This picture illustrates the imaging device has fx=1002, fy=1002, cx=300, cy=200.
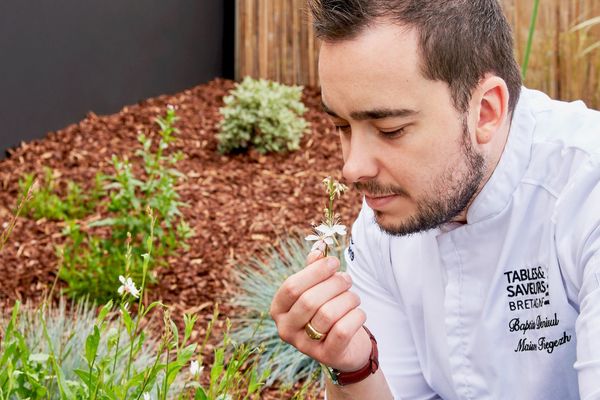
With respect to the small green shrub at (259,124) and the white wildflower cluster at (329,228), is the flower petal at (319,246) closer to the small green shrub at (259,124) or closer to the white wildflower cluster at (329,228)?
the white wildflower cluster at (329,228)

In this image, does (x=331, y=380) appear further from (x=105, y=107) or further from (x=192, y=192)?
(x=105, y=107)

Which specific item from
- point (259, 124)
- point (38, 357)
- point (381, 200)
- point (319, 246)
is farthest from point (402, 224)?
point (259, 124)

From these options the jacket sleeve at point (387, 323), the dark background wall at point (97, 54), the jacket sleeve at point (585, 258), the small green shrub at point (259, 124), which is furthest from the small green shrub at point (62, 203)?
the jacket sleeve at point (585, 258)

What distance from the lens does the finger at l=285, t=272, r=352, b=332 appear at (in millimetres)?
1662

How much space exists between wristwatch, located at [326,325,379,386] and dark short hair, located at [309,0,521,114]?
52 cm

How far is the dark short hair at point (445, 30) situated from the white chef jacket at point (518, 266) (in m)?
0.17

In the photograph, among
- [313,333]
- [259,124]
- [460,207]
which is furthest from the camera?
[259,124]

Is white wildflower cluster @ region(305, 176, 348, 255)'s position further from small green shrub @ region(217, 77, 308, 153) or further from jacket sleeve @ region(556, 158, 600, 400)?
small green shrub @ region(217, 77, 308, 153)

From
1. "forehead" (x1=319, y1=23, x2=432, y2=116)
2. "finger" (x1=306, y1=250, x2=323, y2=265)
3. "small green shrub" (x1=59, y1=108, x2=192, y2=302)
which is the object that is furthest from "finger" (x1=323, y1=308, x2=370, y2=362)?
"small green shrub" (x1=59, y1=108, x2=192, y2=302)

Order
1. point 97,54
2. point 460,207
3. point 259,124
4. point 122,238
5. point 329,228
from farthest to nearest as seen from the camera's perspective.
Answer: point 97,54 < point 259,124 < point 122,238 < point 460,207 < point 329,228

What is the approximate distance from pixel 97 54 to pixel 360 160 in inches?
163

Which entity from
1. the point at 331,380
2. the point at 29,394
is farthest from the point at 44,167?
the point at 331,380

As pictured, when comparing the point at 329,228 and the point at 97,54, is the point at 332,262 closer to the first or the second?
the point at 329,228

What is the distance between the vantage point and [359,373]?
1.92 m
